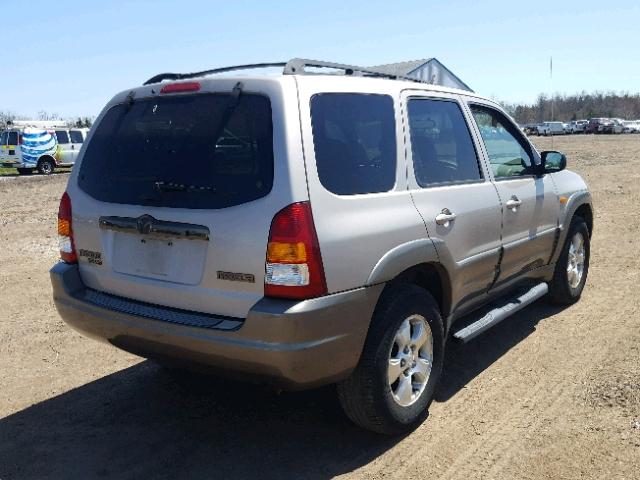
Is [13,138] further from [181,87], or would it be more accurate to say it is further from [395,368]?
[395,368]

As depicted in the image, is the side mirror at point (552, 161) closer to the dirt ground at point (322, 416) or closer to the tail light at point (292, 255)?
the dirt ground at point (322, 416)

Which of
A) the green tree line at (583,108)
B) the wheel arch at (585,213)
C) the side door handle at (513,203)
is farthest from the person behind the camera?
the green tree line at (583,108)

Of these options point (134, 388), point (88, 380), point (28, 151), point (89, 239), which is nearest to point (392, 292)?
point (89, 239)

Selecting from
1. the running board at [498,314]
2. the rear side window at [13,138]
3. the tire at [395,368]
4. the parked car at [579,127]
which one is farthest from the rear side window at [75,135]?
the parked car at [579,127]

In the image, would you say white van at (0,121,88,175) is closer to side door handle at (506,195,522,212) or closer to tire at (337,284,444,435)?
side door handle at (506,195,522,212)

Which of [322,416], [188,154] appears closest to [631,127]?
[322,416]

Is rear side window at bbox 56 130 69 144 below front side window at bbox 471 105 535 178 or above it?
above

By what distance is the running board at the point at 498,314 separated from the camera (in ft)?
12.4

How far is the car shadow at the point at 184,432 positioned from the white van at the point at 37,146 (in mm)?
21884

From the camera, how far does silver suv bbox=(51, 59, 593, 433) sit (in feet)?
8.81

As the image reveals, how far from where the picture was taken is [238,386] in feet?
13.0

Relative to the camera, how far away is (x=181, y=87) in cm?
308

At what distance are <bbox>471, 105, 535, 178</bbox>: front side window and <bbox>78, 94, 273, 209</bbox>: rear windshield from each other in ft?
6.69

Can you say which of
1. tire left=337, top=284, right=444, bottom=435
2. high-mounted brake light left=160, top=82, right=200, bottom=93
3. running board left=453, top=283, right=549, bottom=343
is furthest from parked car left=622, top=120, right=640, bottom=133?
high-mounted brake light left=160, top=82, right=200, bottom=93
